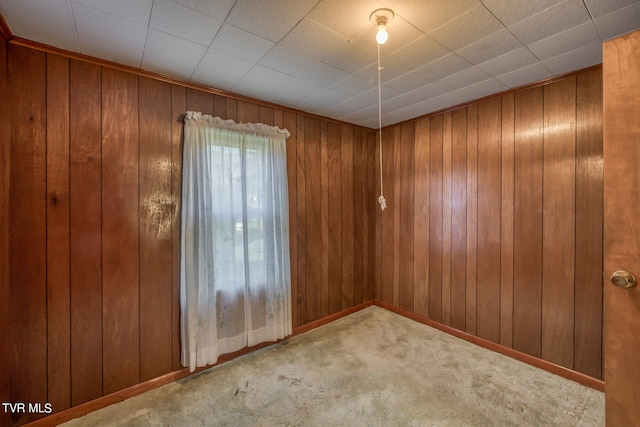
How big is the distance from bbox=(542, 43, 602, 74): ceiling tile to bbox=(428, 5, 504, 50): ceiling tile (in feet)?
2.32

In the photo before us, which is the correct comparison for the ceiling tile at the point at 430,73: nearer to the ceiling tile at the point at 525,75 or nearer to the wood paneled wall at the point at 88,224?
the ceiling tile at the point at 525,75

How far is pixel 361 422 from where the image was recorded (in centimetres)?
170

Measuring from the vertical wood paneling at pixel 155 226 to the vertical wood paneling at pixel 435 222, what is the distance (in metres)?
2.66

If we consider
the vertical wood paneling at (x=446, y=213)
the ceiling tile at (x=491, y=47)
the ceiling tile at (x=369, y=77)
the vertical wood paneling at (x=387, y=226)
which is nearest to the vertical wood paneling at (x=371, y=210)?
the vertical wood paneling at (x=387, y=226)

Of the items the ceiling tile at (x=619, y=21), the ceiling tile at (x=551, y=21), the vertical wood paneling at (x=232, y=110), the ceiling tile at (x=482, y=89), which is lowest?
the vertical wood paneling at (x=232, y=110)

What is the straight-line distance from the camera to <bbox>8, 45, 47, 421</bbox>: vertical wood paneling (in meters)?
1.60

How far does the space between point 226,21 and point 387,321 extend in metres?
3.21

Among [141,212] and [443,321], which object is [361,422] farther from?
[141,212]

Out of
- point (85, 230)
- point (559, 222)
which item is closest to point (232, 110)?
point (85, 230)

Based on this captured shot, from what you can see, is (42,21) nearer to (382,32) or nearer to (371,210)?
(382,32)

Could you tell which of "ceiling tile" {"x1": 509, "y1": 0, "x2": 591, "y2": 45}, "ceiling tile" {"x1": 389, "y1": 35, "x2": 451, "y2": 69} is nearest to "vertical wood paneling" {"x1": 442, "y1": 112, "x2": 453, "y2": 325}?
"ceiling tile" {"x1": 389, "y1": 35, "x2": 451, "y2": 69}

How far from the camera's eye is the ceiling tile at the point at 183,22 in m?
1.36

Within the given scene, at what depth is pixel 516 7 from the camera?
1372 millimetres

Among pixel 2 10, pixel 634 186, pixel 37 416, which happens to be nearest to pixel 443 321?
pixel 634 186
